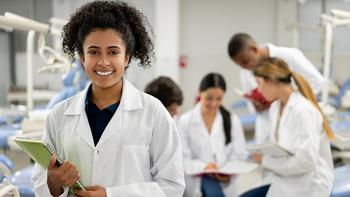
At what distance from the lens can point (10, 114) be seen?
2980mm

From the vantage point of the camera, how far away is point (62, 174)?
3.51 feet

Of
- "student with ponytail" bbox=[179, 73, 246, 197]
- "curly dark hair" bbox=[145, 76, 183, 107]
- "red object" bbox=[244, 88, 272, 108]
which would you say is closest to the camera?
"curly dark hair" bbox=[145, 76, 183, 107]

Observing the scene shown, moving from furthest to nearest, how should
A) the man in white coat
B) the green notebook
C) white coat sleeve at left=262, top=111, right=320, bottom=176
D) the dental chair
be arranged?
1. the man in white coat
2. the dental chair
3. white coat sleeve at left=262, top=111, right=320, bottom=176
4. the green notebook

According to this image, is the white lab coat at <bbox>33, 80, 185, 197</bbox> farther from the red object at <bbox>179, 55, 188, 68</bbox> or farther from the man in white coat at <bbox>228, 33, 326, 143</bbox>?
the red object at <bbox>179, 55, 188, 68</bbox>

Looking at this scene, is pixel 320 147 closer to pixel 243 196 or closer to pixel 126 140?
pixel 243 196

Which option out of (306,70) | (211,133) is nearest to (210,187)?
(211,133)

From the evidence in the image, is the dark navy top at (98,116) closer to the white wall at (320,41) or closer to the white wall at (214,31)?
the white wall at (320,41)

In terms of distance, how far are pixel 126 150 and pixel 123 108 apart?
0.38 feet

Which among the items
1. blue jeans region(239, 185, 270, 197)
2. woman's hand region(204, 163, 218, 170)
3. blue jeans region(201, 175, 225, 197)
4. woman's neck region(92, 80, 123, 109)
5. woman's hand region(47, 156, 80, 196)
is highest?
woman's neck region(92, 80, 123, 109)

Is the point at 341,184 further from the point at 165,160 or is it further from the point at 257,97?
the point at 165,160

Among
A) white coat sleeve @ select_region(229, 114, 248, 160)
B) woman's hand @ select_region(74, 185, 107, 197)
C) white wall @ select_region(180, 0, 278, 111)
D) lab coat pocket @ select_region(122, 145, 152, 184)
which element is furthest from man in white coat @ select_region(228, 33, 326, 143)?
white wall @ select_region(180, 0, 278, 111)

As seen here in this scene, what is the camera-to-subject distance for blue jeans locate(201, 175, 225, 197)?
223 centimetres

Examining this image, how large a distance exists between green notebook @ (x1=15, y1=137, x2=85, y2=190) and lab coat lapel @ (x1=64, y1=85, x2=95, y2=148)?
0.09 metres

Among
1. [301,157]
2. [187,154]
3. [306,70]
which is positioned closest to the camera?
[301,157]
